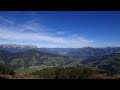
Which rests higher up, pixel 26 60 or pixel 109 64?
pixel 109 64

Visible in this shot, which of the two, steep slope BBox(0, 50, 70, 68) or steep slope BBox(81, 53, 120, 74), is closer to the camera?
steep slope BBox(81, 53, 120, 74)

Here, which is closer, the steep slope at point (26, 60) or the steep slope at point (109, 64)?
the steep slope at point (109, 64)

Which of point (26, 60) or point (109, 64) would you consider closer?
point (109, 64)
